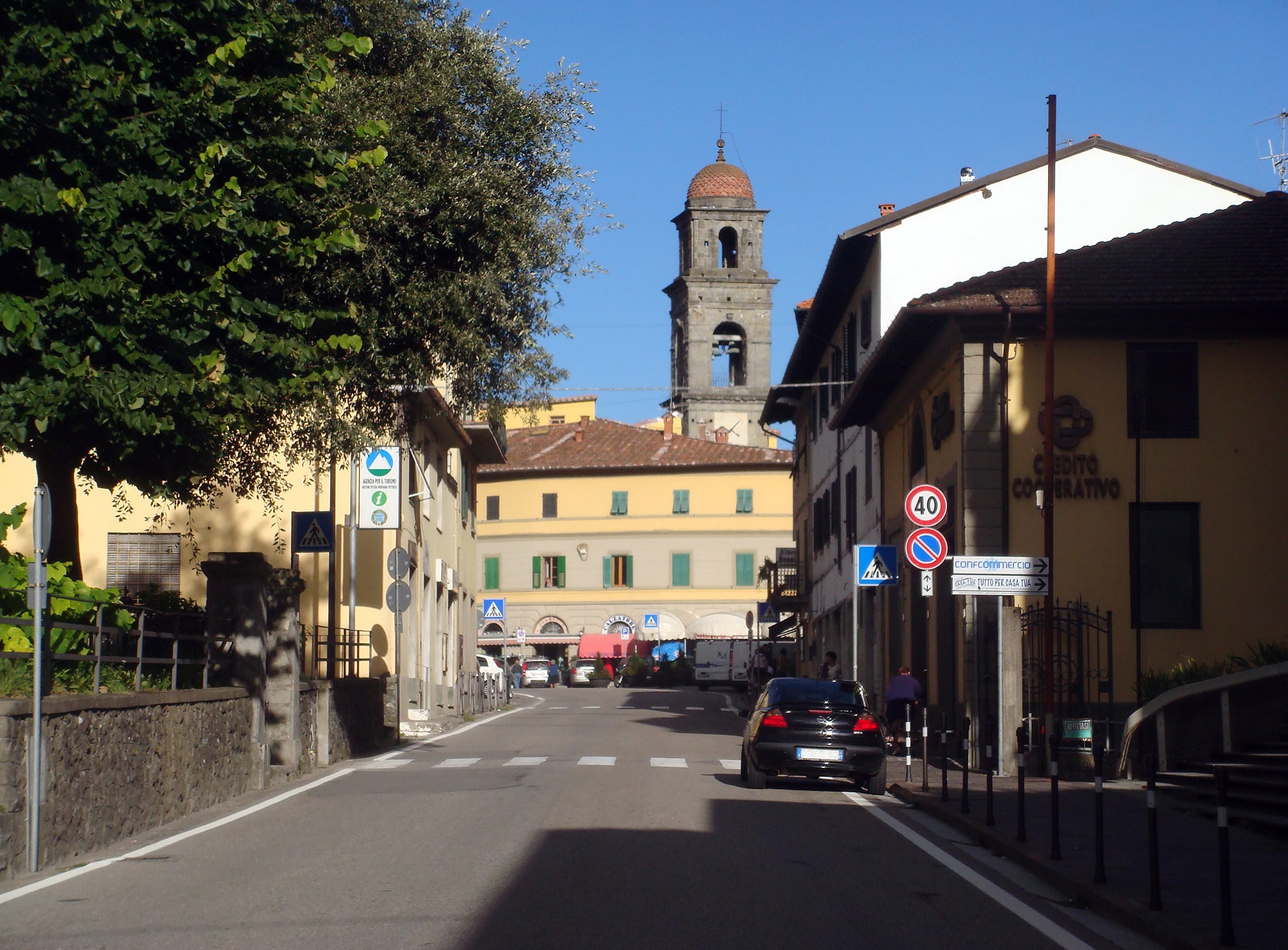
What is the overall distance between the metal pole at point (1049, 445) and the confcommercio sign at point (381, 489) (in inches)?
431

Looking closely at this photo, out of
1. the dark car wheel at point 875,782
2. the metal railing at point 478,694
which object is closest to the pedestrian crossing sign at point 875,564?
the dark car wheel at point 875,782

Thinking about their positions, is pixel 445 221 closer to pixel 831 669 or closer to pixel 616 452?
pixel 831 669

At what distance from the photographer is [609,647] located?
79.4m

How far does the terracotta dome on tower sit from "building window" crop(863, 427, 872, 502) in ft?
180

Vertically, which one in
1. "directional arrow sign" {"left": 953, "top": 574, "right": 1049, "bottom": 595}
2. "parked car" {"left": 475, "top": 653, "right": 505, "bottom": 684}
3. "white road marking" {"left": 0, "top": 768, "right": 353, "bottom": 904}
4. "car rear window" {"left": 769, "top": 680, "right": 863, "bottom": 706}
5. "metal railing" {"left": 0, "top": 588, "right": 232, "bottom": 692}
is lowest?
"parked car" {"left": 475, "top": 653, "right": 505, "bottom": 684}

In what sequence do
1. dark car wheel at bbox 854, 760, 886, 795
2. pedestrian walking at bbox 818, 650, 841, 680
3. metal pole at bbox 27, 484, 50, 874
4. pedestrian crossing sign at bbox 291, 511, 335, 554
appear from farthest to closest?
1. pedestrian walking at bbox 818, 650, 841, 680
2. pedestrian crossing sign at bbox 291, 511, 335, 554
3. dark car wheel at bbox 854, 760, 886, 795
4. metal pole at bbox 27, 484, 50, 874

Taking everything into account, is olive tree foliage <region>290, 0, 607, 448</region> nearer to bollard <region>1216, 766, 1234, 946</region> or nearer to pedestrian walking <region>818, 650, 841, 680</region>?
bollard <region>1216, 766, 1234, 946</region>

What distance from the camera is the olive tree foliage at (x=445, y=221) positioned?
15414 millimetres

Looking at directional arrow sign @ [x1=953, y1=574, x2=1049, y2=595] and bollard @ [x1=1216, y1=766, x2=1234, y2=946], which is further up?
directional arrow sign @ [x1=953, y1=574, x2=1049, y2=595]

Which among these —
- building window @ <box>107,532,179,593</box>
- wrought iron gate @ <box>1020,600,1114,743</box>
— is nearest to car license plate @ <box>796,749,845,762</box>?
wrought iron gate @ <box>1020,600,1114,743</box>

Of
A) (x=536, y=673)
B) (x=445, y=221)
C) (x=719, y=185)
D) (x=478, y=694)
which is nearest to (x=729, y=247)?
(x=719, y=185)

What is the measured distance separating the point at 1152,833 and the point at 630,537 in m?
72.9

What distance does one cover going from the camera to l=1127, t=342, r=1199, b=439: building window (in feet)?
76.8

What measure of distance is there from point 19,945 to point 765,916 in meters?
3.87
